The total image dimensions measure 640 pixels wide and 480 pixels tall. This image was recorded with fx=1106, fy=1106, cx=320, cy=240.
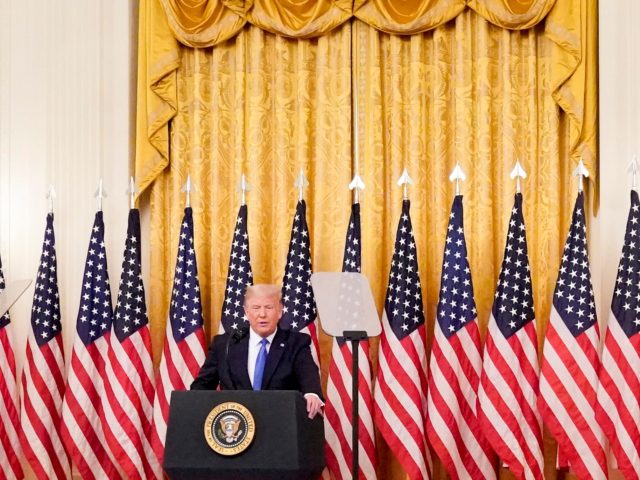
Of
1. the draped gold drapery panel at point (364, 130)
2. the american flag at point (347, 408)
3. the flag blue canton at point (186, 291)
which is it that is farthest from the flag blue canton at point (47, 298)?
the american flag at point (347, 408)

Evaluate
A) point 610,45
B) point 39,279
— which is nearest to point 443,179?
point 610,45

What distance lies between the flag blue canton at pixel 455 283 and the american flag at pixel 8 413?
3.27 m

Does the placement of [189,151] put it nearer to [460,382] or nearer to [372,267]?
[372,267]

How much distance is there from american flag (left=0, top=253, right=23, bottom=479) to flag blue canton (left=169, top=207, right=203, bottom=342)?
127 centimetres

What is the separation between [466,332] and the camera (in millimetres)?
7941

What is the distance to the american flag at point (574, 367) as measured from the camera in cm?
750

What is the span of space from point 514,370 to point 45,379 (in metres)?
3.48

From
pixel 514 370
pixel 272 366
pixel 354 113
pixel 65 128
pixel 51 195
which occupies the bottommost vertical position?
pixel 514 370

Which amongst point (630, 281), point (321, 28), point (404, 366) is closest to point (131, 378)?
point (404, 366)

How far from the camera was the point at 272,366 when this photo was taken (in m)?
6.49

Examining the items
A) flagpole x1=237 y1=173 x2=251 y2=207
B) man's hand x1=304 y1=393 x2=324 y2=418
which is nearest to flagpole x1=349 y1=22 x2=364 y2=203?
flagpole x1=237 y1=173 x2=251 y2=207

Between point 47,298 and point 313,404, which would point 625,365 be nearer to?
point 313,404

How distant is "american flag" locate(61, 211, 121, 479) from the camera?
26.7 feet

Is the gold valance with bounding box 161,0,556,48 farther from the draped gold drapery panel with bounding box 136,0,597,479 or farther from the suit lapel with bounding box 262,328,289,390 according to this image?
the suit lapel with bounding box 262,328,289,390
